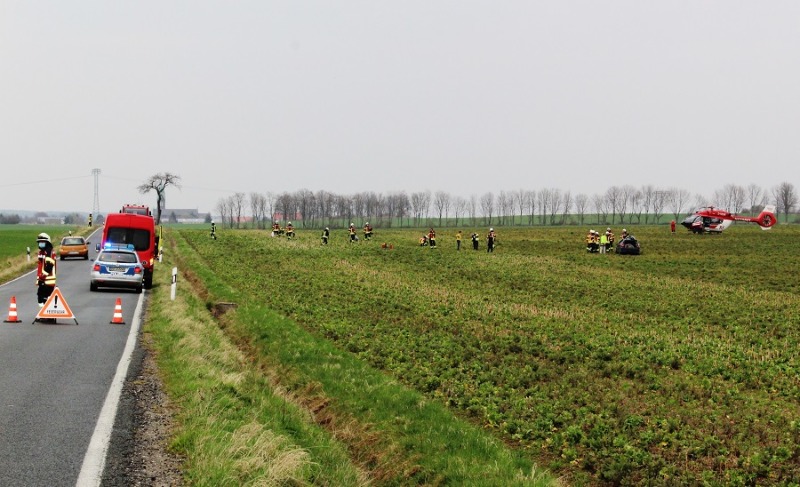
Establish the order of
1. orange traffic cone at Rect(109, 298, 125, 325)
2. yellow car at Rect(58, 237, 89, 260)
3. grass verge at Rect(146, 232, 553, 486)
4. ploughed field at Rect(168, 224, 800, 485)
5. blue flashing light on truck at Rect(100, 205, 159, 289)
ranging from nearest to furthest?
grass verge at Rect(146, 232, 553, 486)
ploughed field at Rect(168, 224, 800, 485)
orange traffic cone at Rect(109, 298, 125, 325)
blue flashing light on truck at Rect(100, 205, 159, 289)
yellow car at Rect(58, 237, 89, 260)

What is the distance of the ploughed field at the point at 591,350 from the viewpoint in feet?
32.9

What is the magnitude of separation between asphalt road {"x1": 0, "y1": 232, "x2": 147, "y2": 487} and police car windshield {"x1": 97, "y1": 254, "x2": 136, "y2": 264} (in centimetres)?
509

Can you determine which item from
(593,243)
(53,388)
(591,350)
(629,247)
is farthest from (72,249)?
(629,247)

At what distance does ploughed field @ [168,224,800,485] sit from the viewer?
10039 millimetres

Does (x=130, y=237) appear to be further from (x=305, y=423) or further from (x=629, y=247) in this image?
(x=629, y=247)

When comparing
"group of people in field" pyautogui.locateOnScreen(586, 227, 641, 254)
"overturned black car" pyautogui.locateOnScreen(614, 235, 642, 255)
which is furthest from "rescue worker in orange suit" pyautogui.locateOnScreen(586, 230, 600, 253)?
"overturned black car" pyautogui.locateOnScreen(614, 235, 642, 255)

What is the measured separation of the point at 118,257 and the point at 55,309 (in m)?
8.64

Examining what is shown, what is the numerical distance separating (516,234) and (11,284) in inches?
2232

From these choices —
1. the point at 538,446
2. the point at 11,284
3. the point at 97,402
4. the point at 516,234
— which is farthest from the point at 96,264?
the point at 516,234

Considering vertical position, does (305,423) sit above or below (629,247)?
below

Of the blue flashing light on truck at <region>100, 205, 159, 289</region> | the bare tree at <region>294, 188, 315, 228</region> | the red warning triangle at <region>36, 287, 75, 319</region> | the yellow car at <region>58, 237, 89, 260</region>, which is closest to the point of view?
the red warning triangle at <region>36, 287, 75, 319</region>

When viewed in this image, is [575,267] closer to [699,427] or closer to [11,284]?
[11,284]

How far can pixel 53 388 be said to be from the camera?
33.3 ft

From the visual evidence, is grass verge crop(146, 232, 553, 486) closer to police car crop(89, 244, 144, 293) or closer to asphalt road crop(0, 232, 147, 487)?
asphalt road crop(0, 232, 147, 487)
